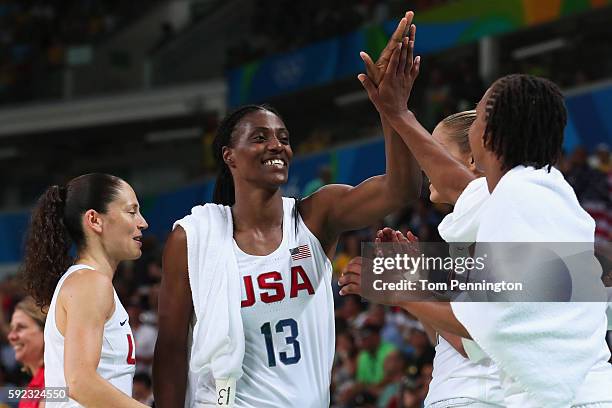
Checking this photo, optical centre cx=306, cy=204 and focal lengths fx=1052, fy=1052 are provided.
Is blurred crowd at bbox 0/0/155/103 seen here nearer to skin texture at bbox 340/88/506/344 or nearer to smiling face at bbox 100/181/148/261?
smiling face at bbox 100/181/148/261

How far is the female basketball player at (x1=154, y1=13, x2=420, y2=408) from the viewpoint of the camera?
355 centimetres

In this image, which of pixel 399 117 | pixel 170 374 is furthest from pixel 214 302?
pixel 399 117

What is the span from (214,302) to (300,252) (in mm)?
379

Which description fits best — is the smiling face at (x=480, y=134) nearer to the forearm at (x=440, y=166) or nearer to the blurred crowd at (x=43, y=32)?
the forearm at (x=440, y=166)

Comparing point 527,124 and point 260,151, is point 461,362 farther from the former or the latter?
point 260,151

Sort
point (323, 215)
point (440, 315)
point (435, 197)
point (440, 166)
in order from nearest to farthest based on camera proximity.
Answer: point (440, 315) < point (440, 166) < point (435, 197) < point (323, 215)

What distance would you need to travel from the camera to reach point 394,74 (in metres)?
3.20

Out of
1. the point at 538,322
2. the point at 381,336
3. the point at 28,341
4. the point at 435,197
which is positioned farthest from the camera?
the point at 381,336

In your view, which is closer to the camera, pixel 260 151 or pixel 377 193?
pixel 377 193

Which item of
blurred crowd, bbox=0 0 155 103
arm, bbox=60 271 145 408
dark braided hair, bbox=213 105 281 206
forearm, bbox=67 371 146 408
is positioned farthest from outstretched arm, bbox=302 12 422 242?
blurred crowd, bbox=0 0 155 103

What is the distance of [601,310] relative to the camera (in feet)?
8.59

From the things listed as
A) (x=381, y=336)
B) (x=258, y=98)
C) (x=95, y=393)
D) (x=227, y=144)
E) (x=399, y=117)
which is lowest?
(x=95, y=393)

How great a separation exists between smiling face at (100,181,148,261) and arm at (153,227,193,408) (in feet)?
0.48

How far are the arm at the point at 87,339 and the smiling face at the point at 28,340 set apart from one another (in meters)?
1.07
